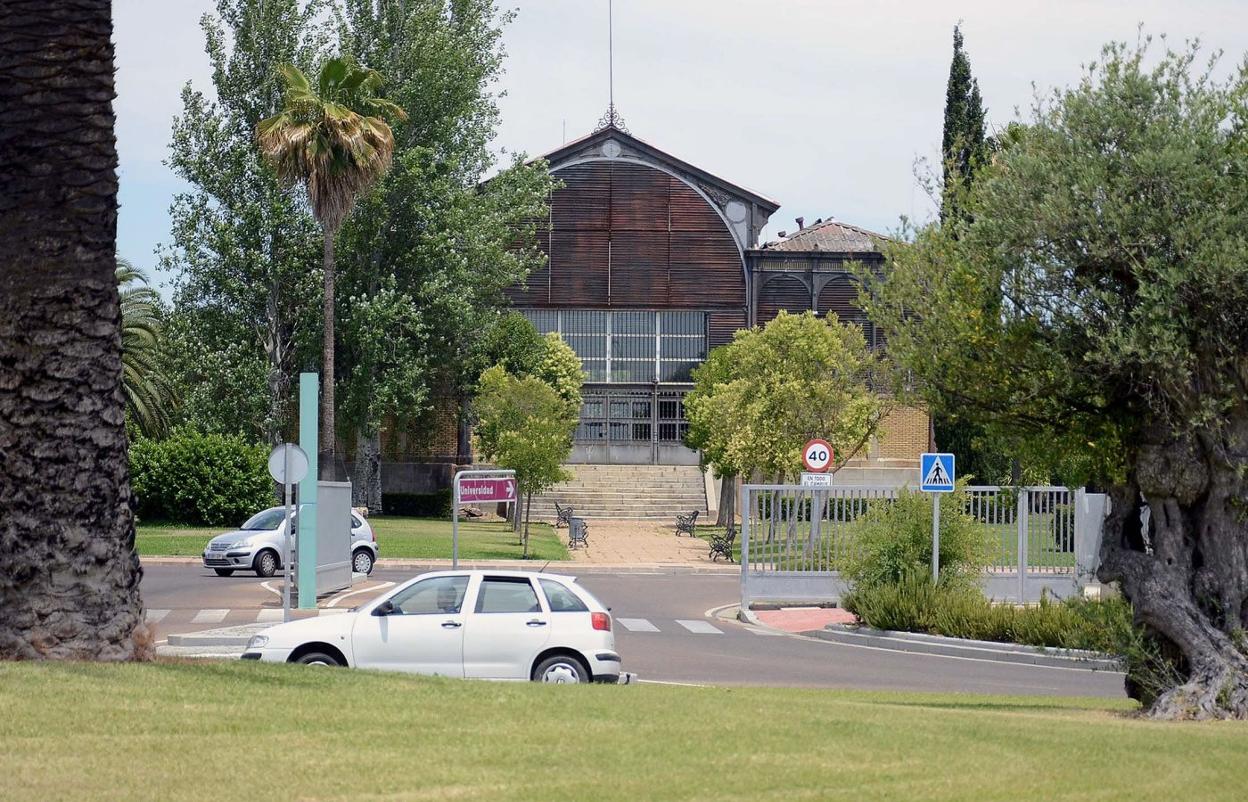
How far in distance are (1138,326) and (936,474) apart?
12401 mm

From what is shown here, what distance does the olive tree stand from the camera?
38.0ft

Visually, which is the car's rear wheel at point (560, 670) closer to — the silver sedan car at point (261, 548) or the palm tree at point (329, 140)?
the silver sedan car at point (261, 548)

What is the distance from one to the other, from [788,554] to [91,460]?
18.1 meters

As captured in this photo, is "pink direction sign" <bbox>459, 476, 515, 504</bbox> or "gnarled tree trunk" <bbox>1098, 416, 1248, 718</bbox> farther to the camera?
"pink direction sign" <bbox>459, 476, 515, 504</bbox>

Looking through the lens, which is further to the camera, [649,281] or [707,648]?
[649,281]

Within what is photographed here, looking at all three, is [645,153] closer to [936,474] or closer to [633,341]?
[633,341]

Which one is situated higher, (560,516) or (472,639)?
(472,639)

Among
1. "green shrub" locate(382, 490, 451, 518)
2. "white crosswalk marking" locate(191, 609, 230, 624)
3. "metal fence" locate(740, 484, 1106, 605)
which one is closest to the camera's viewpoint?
"white crosswalk marking" locate(191, 609, 230, 624)

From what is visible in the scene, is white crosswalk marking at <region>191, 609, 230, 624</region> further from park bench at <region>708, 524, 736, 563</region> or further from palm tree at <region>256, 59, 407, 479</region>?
park bench at <region>708, 524, 736, 563</region>

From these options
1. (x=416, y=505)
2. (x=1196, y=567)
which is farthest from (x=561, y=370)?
(x=1196, y=567)

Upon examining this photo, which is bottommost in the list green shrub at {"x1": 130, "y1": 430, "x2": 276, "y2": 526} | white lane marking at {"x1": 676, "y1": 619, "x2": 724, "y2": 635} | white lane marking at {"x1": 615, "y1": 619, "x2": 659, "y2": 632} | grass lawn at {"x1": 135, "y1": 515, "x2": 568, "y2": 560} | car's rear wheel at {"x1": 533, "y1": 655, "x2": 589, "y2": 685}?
white lane marking at {"x1": 676, "y1": 619, "x2": 724, "y2": 635}

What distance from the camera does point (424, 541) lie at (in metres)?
41.3

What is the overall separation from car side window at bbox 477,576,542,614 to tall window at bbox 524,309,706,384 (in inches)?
1899


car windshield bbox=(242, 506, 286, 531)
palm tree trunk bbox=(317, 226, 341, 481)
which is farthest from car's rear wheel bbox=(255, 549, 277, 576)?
palm tree trunk bbox=(317, 226, 341, 481)
